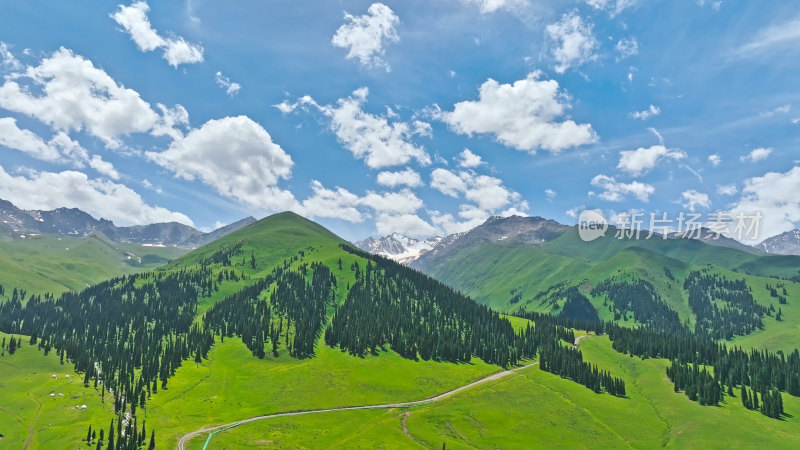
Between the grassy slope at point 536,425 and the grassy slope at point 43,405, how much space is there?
3451 centimetres

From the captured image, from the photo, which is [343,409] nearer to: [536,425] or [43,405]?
[536,425]

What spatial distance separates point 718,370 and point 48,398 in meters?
255

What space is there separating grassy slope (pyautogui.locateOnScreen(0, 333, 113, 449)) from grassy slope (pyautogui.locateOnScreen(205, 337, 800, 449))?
34509 mm

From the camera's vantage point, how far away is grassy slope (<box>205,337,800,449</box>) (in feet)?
389

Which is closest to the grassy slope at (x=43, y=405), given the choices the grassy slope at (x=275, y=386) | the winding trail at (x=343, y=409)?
the grassy slope at (x=275, y=386)

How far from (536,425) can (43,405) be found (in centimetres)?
14749

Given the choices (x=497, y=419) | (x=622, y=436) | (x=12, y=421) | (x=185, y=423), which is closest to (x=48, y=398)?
(x=12, y=421)

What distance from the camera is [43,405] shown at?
430 feet

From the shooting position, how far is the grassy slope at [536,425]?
118562 mm

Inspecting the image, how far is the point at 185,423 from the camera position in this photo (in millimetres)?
123438

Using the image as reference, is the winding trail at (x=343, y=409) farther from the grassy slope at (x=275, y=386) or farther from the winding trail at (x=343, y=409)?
the grassy slope at (x=275, y=386)

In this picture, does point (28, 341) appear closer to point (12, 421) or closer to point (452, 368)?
point (12, 421)

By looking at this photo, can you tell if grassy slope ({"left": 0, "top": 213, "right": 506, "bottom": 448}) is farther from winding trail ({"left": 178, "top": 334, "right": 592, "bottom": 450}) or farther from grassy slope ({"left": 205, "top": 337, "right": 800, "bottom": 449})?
grassy slope ({"left": 205, "top": 337, "right": 800, "bottom": 449})

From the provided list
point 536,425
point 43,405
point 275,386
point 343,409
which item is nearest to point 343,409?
point 343,409
